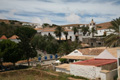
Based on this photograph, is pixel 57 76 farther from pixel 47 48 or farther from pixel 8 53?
pixel 47 48

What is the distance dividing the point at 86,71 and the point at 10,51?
52.2 ft

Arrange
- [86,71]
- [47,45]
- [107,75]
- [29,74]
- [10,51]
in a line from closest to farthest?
[107,75] → [86,71] → [29,74] → [10,51] → [47,45]

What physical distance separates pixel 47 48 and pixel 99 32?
1417 inches

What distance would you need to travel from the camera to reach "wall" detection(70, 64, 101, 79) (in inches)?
552

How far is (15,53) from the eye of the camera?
81.9 ft

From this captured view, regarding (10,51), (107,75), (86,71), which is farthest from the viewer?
(10,51)

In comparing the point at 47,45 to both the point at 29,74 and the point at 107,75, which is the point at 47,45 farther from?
the point at 107,75

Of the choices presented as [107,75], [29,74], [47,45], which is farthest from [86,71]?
[47,45]

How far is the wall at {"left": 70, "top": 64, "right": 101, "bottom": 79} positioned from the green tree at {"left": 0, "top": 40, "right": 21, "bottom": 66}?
1298 cm

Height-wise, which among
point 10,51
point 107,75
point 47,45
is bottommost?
point 107,75

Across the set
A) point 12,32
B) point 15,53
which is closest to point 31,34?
point 12,32

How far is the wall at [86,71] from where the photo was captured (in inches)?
552

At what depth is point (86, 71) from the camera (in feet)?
48.6

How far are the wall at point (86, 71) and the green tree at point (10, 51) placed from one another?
13.0 metres
